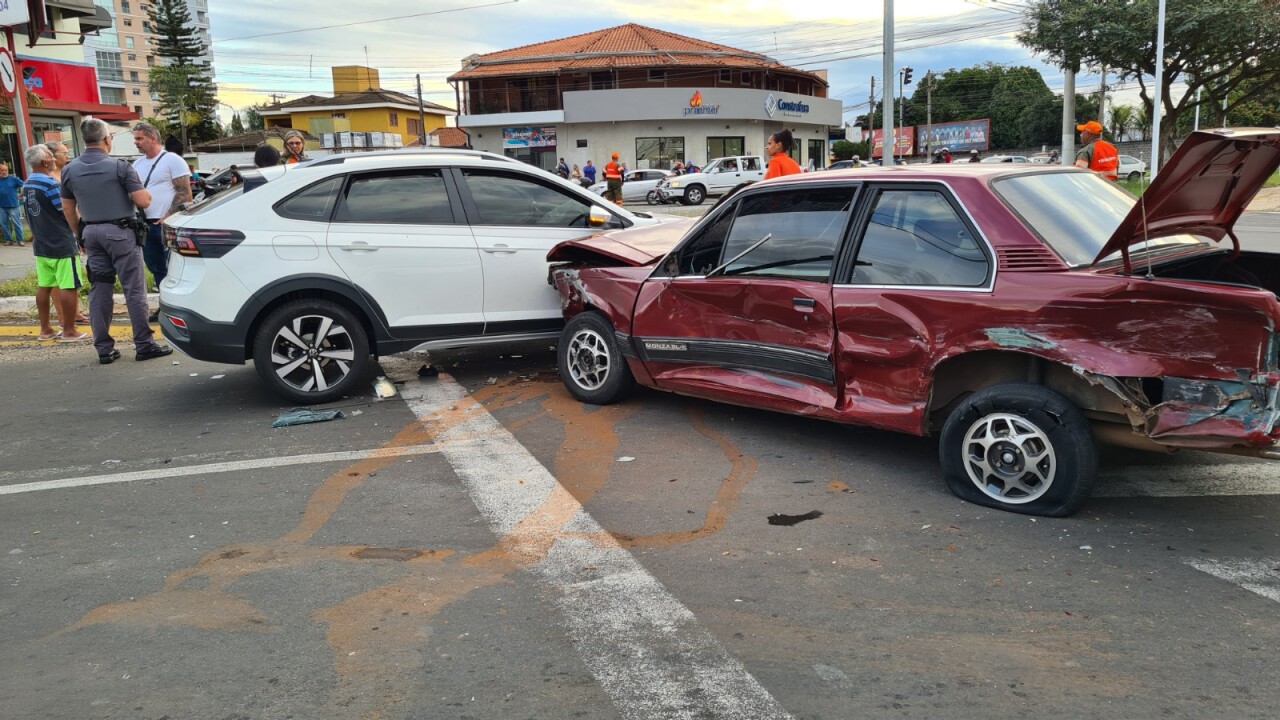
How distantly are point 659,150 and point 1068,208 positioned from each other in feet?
167

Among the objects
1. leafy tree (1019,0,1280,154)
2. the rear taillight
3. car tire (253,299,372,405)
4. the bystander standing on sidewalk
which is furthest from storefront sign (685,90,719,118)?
the rear taillight

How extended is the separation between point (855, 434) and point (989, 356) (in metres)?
1.42

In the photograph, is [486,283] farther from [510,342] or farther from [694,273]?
[694,273]

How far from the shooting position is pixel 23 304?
1124 centimetres

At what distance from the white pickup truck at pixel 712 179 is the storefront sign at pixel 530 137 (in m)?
18.7

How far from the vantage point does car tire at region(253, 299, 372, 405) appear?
6645 mm

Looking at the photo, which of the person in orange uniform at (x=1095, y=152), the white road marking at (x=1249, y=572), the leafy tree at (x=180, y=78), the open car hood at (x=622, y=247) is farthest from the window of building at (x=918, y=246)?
the leafy tree at (x=180, y=78)

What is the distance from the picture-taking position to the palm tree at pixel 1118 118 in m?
69.0

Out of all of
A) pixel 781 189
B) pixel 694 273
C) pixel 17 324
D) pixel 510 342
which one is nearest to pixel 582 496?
pixel 694 273

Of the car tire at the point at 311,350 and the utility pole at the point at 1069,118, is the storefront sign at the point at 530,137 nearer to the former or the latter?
the utility pole at the point at 1069,118

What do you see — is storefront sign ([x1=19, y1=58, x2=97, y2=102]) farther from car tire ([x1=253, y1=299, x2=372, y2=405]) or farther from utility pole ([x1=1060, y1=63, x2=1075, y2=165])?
utility pole ([x1=1060, y1=63, x2=1075, y2=165])

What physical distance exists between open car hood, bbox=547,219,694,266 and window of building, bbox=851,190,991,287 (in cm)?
173

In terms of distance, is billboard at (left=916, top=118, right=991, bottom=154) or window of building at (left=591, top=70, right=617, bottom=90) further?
billboard at (left=916, top=118, right=991, bottom=154)

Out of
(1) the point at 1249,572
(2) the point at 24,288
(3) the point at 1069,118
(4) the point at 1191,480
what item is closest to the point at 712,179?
(3) the point at 1069,118
